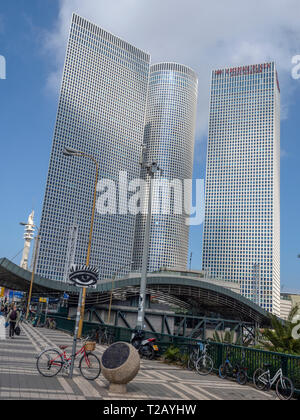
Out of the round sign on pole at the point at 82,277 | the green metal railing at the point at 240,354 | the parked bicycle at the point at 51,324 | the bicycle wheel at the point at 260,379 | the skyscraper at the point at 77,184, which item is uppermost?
the skyscraper at the point at 77,184

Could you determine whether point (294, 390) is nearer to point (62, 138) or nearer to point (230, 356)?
point (230, 356)

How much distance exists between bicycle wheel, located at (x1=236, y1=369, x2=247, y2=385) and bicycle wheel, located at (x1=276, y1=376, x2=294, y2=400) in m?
2.06

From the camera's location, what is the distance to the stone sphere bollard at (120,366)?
970 cm

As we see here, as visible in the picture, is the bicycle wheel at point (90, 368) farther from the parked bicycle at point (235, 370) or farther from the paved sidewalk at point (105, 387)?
the parked bicycle at point (235, 370)

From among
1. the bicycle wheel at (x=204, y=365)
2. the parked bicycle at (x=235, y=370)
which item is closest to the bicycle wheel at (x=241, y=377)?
the parked bicycle at (x=235, y=370)

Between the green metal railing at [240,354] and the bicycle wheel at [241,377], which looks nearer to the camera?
the green metal railing at [240,354]

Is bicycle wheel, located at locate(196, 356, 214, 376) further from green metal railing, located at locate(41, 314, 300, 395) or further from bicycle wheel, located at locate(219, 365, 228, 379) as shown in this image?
bicycle wheel, located at locate(219, 365, 228, 379)

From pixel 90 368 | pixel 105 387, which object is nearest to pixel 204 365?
pixel 90 368

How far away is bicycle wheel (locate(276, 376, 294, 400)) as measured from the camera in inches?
442

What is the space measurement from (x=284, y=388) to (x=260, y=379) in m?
1.36

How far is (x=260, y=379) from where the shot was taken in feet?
41.7

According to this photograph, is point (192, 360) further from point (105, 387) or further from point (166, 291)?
point (166, 291)
